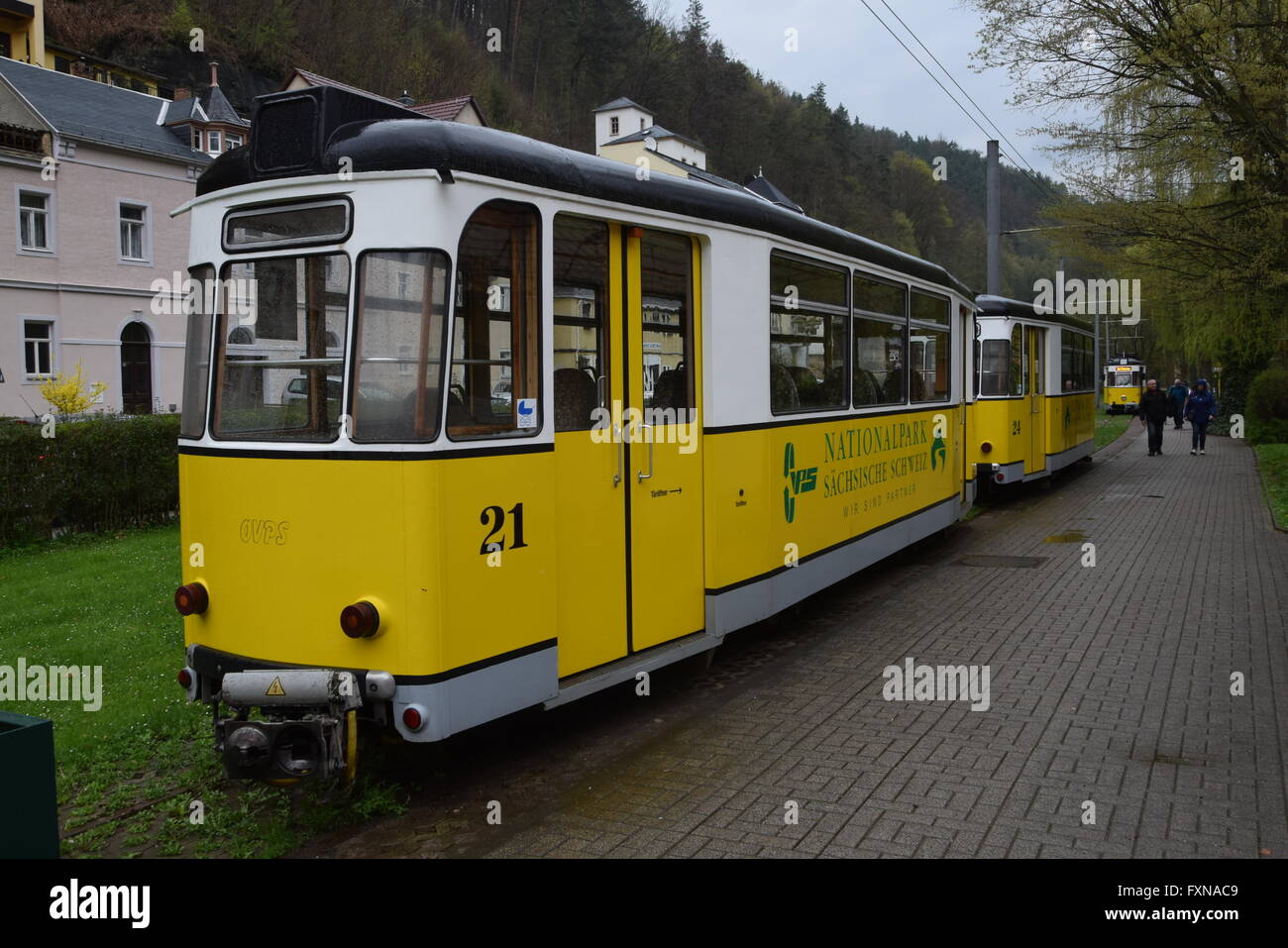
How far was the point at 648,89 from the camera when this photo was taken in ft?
262

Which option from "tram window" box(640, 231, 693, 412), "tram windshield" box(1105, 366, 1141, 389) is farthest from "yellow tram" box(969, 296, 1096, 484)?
"tram windshield" box(1105, 366, 1141, 389)

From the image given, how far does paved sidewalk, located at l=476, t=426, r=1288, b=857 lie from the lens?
5.01 metres

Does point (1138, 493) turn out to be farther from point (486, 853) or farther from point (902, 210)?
point (902, 210)

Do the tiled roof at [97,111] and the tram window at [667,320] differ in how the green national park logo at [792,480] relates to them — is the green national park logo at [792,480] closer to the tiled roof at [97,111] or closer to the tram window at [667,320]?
the tram window at [667,320]

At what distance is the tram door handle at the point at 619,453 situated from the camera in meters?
6.33

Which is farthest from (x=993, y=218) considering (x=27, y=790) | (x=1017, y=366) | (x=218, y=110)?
(x=218, y=110)

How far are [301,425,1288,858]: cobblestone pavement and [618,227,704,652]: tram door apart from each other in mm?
731

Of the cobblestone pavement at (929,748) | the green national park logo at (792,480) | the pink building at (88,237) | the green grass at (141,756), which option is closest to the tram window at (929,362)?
the cobblestone pavement at (929,748)

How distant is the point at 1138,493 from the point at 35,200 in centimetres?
3244

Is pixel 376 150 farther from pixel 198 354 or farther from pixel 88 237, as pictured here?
pixel 88 237

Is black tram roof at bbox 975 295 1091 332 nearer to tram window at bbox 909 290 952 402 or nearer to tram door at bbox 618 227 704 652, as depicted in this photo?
tram window at bbox 909 290 952 402

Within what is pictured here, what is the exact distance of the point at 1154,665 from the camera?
789 cm
